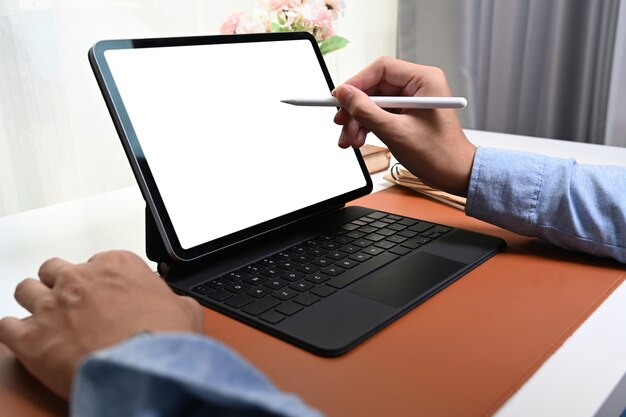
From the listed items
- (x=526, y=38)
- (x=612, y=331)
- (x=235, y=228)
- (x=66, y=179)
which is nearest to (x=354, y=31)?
(x=526, y=38)

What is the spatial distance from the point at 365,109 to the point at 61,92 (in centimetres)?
104

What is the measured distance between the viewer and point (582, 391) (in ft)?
1.44

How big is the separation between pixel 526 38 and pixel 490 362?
159 centimetres

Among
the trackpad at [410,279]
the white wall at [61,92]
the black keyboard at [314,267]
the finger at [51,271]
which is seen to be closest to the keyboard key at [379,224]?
the black keyboard at [314,267]

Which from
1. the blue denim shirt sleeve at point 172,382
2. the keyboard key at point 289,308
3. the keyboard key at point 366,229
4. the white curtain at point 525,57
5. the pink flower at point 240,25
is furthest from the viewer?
the white curtain at point 525,57

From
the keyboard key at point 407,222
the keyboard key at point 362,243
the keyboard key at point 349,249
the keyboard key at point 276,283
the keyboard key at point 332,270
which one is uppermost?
the keyboard key at point 276,283

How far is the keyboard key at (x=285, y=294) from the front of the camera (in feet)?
1.80

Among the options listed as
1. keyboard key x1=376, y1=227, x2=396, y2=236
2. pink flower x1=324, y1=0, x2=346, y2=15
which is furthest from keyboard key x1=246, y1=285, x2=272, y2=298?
pink flower x1=324, y1=0, x2=346, y2=15

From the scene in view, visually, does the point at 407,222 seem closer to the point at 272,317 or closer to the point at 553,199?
the point at 553,199

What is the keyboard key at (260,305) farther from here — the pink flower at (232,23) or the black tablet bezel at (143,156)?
the pink flower at (232,23)

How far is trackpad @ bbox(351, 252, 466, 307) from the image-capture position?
56 centimetres

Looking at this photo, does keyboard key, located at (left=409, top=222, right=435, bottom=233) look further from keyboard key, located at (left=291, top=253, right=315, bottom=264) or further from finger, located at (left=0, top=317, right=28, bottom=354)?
finger, located at (left=0, top=317, right=28, bottom=354)

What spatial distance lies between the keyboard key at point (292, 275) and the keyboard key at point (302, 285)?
0.01 metres

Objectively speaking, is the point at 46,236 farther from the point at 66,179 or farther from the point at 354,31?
the point at 354,31
